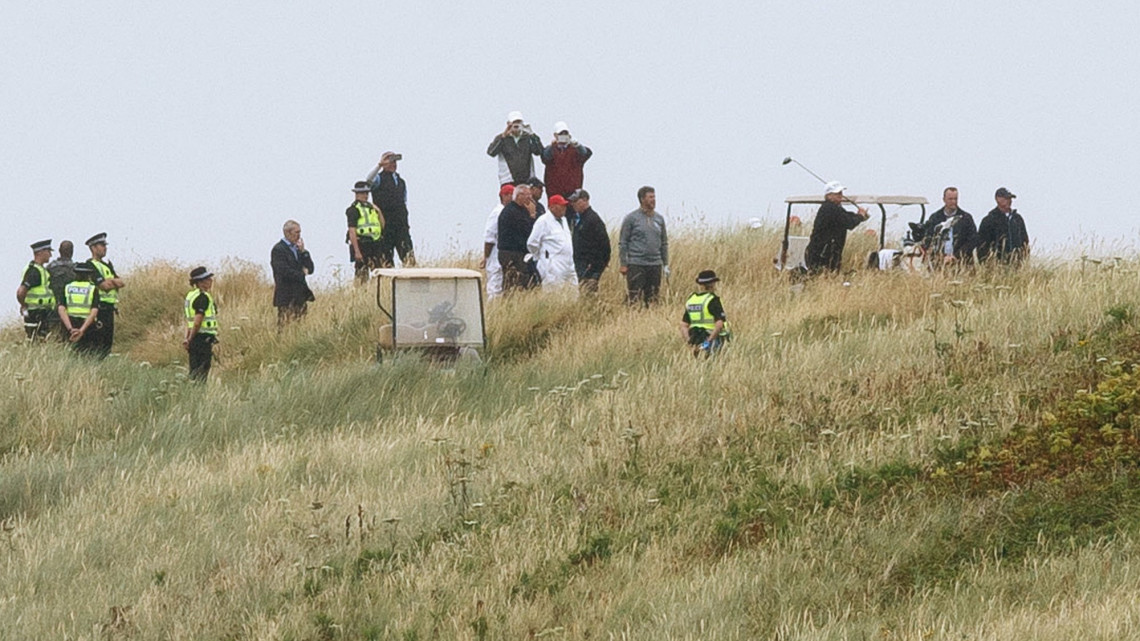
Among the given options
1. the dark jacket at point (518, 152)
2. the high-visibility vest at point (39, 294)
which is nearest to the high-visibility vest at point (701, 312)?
the dark jacket at point (518, 152)

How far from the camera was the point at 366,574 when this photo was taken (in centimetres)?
1059

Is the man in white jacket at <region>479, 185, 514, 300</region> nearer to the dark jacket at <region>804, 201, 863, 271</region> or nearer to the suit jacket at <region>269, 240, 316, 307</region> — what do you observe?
the suit jacket at <region>269, 240, 316, 307</region>

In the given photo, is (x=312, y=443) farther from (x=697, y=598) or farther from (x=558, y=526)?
(x=697, y=598)

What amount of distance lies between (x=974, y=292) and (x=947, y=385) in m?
4.84

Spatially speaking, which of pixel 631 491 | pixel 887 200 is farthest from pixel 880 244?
pixel 631 491

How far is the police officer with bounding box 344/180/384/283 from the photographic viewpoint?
2234 centimetres

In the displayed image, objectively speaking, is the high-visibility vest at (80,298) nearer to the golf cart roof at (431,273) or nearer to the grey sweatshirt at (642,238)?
the golf cart roof at (431,273)

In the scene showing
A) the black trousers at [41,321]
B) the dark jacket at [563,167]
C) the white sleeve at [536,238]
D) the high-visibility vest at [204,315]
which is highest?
the dark jacket at [563,167]

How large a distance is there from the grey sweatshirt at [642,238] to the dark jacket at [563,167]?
306cm

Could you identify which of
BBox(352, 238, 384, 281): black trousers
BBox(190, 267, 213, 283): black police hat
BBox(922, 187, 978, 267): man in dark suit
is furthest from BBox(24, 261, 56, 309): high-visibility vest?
BBox(922, 187, 978, 267): man in dark suit

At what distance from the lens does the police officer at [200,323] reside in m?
17.8

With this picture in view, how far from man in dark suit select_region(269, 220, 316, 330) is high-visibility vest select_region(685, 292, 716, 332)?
6.00m

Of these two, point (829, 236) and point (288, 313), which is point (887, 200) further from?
point (288, 313)

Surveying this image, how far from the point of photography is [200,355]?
18.1 m
